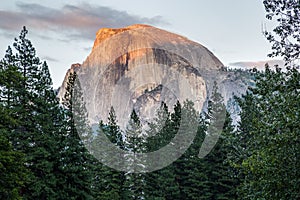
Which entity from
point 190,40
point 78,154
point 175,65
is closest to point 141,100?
point 175,65

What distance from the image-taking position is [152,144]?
131 feet

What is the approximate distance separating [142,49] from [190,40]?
22.2 m

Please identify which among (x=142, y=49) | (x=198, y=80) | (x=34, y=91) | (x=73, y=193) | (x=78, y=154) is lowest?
(x=73, y=193)

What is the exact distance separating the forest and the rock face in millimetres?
64267

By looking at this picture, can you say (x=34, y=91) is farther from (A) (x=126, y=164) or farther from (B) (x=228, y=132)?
(B) (x=228, y=132)

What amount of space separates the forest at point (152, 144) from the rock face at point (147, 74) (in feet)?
211

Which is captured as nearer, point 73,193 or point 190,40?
point 73,193

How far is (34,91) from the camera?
26.0 metres

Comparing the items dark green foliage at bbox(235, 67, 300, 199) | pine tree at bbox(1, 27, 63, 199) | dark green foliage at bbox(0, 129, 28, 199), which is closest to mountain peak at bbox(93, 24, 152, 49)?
pine tree at bbox(1, 27, 63, 199)

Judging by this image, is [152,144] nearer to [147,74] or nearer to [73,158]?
[73,158]

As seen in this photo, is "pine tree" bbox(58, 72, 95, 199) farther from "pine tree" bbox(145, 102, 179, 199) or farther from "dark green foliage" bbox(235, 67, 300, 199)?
"dark green foliage" bbox(235, 67, 300, 199)

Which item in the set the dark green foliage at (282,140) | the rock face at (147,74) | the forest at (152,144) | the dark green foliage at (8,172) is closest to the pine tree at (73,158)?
the forest at (152,144)

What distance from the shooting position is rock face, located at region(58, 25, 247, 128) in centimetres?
11706

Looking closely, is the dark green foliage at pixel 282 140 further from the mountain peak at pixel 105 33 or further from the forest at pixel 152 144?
the mountain peak at pixel 105 33
